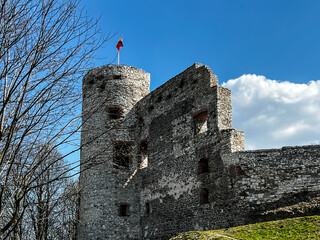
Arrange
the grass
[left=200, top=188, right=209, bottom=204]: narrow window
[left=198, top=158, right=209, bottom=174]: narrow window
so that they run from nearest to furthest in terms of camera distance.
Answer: the grass < [left=200, top=188, right=209, bottom=204]: narrow window < [left=198, top=158, right=209, bottom=174]: narrow window

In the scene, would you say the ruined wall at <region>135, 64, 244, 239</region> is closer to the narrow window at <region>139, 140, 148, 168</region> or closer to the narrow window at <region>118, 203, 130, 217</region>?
the narrow window at <region>139, 140, 148, 168</region>

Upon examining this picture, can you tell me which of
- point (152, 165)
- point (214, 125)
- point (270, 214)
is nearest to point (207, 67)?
point (214, 125)

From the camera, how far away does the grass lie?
9.91m

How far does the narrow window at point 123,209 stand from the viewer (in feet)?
65.0

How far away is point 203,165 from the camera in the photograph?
671 inches

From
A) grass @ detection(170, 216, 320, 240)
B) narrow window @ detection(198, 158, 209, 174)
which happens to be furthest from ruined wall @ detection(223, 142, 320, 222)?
grass @ detection(170, 216, 320, 240)

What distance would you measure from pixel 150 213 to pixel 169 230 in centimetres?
175

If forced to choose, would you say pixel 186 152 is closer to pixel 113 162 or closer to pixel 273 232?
pixel 113 162

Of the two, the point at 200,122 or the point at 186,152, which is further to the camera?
the point at 200,122

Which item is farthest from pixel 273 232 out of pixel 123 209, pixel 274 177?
pixel 123 209

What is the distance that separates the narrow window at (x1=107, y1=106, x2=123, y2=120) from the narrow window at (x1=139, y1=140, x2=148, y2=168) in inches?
71.8

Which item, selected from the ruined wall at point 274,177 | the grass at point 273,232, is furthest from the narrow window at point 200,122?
the grass at point 273,232

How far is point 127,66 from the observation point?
878 inches

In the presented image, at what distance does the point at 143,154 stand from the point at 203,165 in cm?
496
